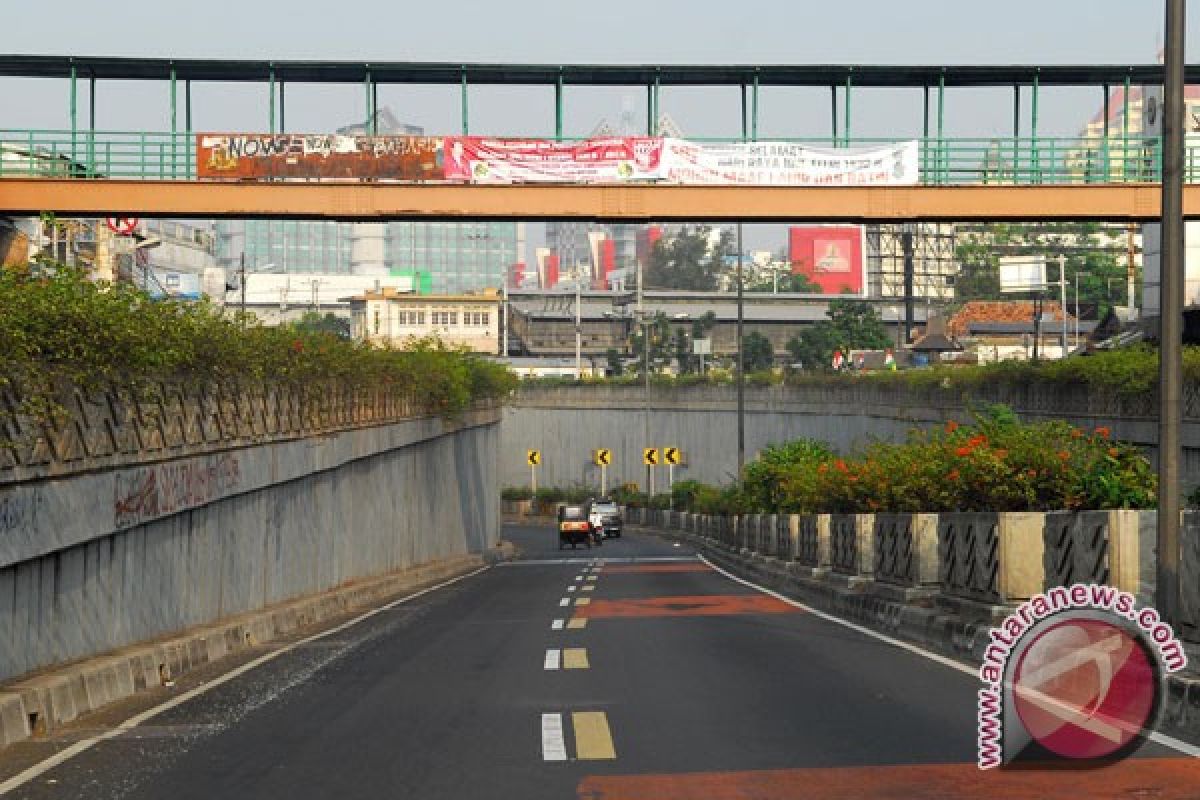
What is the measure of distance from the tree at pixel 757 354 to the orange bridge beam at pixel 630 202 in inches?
4856

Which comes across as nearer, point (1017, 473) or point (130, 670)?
point (130, 670)

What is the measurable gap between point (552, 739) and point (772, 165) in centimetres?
2810

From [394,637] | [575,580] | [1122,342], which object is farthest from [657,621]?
[1122,342]

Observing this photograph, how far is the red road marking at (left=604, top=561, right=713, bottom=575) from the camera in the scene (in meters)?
47.8

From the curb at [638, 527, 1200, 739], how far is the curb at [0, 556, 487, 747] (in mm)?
8374

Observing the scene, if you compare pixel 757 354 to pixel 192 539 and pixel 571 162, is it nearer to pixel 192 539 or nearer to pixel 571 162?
pixel 571 162

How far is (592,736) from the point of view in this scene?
41.7 ft

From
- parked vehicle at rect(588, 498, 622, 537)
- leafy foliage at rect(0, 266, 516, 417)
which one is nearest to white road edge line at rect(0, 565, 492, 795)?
leafy foliage at rect(0, 266, 516, 417)

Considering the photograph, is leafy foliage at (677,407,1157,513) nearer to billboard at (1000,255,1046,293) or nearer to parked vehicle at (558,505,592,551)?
parked vehicle at (558,505,592,551)

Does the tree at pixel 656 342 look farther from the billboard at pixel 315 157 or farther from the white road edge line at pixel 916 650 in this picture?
the white road edge line at pixel 916 650

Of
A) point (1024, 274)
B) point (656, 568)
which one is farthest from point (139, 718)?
point (1024, 274)

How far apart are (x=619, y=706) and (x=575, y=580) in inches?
1101

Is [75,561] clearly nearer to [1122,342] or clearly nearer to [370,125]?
[370,125]

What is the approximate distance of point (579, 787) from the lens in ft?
34.8
